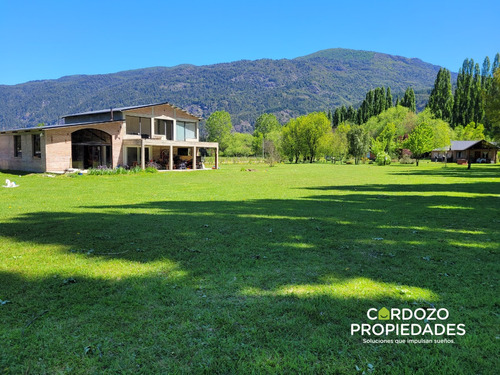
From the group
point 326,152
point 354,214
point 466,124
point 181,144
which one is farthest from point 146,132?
point 466,124

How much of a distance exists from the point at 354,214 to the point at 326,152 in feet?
208

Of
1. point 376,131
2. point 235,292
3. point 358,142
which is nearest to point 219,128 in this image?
point 376,131

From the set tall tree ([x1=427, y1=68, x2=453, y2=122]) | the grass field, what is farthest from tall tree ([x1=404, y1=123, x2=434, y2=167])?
the grass field

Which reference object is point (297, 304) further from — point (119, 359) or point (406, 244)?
point (406, 244)

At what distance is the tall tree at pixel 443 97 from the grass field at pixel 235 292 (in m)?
93.0

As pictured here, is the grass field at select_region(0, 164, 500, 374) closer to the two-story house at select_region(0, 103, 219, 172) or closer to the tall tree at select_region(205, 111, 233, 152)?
the two-story house at select_region(0, 103, 219, 172)

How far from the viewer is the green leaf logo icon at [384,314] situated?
→ 135 inches

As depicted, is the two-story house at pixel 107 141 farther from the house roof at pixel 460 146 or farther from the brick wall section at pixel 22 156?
the house roof at pixel 460 146

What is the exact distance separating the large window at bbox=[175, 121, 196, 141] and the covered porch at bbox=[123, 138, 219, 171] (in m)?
1.53

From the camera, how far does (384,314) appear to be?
3.48 meters

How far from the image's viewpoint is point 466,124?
8494 centimetres

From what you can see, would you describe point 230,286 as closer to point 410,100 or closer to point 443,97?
point 443,97

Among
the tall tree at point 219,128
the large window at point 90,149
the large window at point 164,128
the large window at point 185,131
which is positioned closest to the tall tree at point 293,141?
the tall tree at point 219,128

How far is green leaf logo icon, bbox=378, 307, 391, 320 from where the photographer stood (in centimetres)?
342
